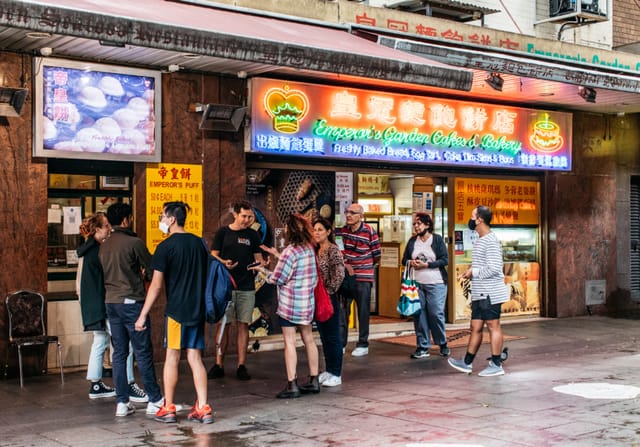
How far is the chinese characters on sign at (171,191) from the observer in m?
11.0

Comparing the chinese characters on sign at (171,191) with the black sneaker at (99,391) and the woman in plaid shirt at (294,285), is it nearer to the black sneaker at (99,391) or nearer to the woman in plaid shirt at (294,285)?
the black sneaker at (99,391)

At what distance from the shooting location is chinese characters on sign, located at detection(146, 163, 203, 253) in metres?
11.0

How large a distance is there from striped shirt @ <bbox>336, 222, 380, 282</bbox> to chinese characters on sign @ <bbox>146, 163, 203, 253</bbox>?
1.91 metres

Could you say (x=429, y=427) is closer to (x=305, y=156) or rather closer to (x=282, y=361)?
(x=282, y=361)

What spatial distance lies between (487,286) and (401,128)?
4008mm

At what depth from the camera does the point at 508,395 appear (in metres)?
8.75

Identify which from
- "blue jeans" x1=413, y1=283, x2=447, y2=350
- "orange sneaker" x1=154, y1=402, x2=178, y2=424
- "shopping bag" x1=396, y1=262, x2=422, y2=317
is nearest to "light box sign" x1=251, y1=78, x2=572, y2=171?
"shopping bag" x1=396, y1=262, x2=422, y2=317

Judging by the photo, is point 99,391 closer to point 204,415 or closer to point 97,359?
point 97,359

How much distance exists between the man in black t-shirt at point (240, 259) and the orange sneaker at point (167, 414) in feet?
7.27

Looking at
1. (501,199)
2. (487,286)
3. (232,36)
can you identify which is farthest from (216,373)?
(501,199)

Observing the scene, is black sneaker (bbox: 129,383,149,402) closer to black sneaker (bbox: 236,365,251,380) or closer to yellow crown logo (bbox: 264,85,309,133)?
Answer: black sneaker (bbox: 236,365,251,380)

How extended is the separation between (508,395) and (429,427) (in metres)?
1.64

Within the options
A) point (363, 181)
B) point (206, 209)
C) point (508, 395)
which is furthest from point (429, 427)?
point (363, 181)

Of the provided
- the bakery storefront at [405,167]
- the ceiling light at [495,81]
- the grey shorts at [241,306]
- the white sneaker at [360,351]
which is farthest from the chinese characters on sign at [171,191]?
the ceiling light at [495,81]
